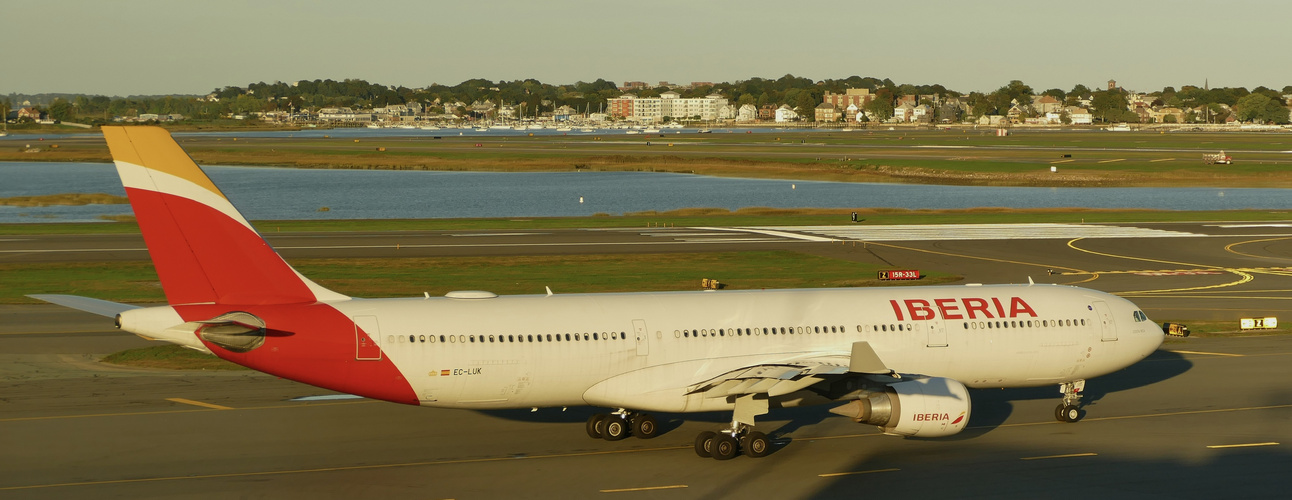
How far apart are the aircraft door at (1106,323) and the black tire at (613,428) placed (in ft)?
45.1

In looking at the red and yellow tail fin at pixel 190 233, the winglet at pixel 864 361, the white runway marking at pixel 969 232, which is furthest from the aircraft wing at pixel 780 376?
the white runway marking at pixel 969 232

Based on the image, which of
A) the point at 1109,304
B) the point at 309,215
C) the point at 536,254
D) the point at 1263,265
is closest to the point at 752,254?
the point at 536,254

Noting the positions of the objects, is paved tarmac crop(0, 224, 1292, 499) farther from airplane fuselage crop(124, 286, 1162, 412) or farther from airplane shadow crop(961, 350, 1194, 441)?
airplane fuselage crop(124, 286, 1162, 412)

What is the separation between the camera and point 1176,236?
8081 centimetres

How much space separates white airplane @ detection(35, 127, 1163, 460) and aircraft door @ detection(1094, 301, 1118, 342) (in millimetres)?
43

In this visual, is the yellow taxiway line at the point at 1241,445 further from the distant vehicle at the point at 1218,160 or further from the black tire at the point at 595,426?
the distant vehicle at the point at 1218,160

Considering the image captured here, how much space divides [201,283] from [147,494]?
462cm

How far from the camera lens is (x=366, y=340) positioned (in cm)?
2592

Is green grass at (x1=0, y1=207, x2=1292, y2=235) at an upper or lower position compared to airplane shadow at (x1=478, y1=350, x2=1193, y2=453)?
lower

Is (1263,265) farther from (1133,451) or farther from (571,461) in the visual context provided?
(571,461)

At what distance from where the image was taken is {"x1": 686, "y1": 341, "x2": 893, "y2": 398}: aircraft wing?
86.3ft

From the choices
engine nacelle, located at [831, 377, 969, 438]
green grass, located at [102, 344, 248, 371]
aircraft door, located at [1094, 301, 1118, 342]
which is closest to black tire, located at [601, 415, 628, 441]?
engine nacelle, located at [831, 377, 969, 438]

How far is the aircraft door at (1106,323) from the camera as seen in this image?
3225 cm

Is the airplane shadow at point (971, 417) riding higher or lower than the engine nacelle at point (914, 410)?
lower
